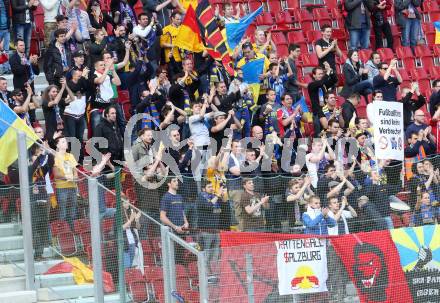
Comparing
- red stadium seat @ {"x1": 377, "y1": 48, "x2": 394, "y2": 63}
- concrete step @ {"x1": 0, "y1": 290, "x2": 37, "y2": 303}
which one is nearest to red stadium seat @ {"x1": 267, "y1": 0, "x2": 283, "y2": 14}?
red stadium seat @ {"x1": 377, "y1": 48, "x2": 394, "y2": 63}

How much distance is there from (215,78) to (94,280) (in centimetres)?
623

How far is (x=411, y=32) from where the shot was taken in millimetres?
25047

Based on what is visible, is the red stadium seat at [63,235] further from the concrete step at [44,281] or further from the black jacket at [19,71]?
the black jacket at [19,71]

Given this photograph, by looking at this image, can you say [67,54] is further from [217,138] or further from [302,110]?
[302,110]

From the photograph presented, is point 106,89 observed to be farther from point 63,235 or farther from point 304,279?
point 304,279

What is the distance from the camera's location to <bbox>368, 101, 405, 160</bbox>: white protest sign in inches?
699

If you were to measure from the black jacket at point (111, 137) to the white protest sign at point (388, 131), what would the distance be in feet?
11.3

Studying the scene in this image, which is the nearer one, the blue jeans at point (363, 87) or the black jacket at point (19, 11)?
the black jacket at point (19, 11)

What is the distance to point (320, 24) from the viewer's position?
966 inches

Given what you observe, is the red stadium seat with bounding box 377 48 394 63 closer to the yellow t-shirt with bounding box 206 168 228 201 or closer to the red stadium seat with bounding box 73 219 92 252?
the yellow t-shirt with bounding box 206 168 228 201

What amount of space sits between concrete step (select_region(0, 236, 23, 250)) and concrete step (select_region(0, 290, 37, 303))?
52cm

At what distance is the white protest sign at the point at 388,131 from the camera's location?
17.8 m

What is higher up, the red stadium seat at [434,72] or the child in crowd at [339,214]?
the red stadium seat at [434,72]

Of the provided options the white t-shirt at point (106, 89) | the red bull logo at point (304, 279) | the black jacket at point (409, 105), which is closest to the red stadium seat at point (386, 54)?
the black jacket at point (409, 105)
